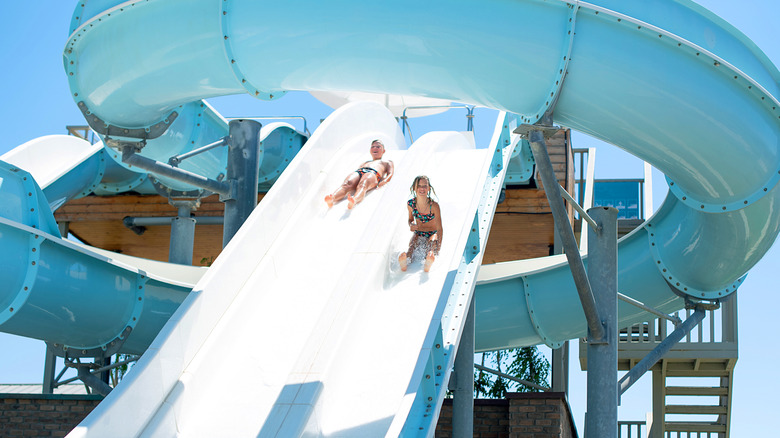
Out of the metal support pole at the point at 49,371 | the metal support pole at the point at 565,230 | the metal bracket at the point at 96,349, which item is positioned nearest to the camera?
the metal support pole at the point at 565,230

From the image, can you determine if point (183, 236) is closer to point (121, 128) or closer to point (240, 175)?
point (240, 175)

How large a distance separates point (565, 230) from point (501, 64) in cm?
166

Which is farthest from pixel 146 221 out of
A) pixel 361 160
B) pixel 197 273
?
pixel 361 160

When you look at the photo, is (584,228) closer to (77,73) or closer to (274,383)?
(274,383)

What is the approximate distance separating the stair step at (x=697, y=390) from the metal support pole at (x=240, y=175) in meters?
6.03

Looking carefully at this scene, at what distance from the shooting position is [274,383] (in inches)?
256

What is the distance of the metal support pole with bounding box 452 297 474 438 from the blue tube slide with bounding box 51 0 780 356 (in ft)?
7.35

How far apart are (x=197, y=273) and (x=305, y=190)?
6.51 ft

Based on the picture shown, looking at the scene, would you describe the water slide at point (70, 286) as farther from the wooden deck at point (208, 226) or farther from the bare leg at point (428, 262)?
the wooden deck at point (208, 226)

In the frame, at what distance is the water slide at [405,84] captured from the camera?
5398mm

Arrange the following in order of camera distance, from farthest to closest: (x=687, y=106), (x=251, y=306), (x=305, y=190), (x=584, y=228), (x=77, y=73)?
1. (x=584, y=228)
2. (x=305, y=190)
3. (x=251, y=306)
4. (x=77, y=73)
5. (x=687, y=106)

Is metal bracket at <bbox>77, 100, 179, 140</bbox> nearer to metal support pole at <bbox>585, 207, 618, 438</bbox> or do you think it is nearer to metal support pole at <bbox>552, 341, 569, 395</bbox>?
metal support pole at <bbox>585, 207, 618, 438</bbox>

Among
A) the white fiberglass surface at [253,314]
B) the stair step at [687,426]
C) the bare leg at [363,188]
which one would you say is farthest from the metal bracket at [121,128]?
the stair step at [687,426]

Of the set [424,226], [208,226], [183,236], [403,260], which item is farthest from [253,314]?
[208,226]
